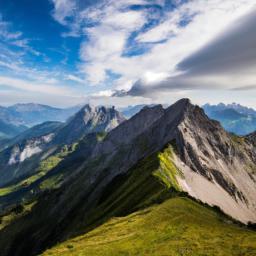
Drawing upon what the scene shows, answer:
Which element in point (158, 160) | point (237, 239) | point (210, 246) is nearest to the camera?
point (210, 246)

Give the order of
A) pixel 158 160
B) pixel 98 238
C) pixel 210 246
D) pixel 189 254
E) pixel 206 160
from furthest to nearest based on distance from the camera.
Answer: pixel 206 160
pixel 158 160
pixel 98 238
pixel 210 246
pixel 189 254

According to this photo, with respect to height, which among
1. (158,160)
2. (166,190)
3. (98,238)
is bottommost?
(98,238)

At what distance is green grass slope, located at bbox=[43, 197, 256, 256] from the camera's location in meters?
61.6

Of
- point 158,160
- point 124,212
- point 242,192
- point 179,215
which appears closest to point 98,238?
point 179,215

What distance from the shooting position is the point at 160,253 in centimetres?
5991

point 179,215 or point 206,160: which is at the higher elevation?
point 206,160

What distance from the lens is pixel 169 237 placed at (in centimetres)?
7025

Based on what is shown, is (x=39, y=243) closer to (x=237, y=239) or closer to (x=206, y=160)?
(x=206, y=160)

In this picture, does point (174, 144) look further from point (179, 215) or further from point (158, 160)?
point (179, 215)

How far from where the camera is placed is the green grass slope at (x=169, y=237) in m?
61.6

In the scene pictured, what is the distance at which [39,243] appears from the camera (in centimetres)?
19825

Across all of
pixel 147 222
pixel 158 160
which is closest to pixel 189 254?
pixel 147 222

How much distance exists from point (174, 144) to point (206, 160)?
22.9 metres

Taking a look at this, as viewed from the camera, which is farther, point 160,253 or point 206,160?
point 206,160
